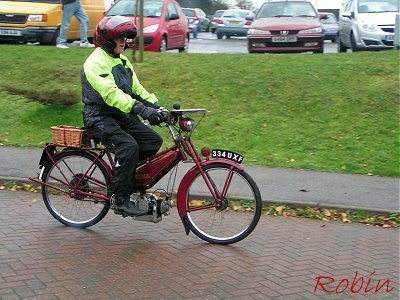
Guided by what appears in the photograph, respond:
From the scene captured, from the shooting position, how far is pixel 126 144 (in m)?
5.80

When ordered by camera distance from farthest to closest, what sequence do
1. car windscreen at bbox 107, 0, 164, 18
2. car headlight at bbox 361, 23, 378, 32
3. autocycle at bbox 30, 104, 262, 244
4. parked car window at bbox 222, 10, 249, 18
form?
parked car window at bbox 222, 10, 249, 18, car windscreen at bbox 107, 0, 164, 18, car headlight at bbox 361, 23, 378, 32, autocycle at bbox 30, 104, 262, 244

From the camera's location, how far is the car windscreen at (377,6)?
51.6ft

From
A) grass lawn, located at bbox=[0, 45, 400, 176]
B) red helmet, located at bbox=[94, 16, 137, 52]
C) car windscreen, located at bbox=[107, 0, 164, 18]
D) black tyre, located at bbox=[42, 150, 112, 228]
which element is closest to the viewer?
red helmet, located at bbox=[94, 16, 137, 52]

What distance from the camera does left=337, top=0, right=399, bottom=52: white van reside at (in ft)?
48.8

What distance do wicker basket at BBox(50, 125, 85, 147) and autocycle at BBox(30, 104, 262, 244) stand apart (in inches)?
5.2

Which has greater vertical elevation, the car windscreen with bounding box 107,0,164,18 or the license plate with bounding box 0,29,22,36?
the car windscreen with bounding box 107,0,164,18

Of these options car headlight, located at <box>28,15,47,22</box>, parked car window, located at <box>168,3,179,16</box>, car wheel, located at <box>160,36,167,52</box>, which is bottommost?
car wheel, located at <box>160,36,167,52</box>

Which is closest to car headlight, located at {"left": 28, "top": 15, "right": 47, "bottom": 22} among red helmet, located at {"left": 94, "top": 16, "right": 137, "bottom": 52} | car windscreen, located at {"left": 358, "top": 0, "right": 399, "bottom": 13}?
car windscreen, located at {"left": 358, "top": 0, "right": 399, "bottom": 13}

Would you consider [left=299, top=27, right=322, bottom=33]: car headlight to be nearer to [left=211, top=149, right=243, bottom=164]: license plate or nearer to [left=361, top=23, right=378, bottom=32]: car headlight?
[left=361, top=23, right=378, bottom=32]: car headlight

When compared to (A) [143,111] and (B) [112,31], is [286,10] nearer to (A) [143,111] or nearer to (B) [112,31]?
(B) [112,31]

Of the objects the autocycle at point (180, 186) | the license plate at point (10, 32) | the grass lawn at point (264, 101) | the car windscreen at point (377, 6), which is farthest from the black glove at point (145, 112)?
the car windscreen at point (377, 6)

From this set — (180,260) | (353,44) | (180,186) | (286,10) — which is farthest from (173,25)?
(180,260)

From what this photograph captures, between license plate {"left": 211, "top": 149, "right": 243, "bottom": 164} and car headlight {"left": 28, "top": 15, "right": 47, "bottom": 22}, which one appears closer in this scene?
license plate {"left": 211, "top": 149, "right": 243, "bottom": 164}

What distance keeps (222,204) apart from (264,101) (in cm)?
528
